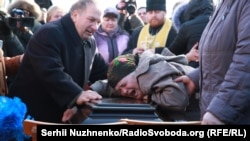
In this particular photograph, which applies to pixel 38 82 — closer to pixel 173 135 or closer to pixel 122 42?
pixel 173 135

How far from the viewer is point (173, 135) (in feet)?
5.72

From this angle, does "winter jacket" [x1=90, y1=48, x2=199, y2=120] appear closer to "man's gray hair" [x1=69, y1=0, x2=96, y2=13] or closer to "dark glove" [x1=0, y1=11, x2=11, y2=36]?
"man's gray hair" [x1=69, y1=0, x2=96, y2=13]

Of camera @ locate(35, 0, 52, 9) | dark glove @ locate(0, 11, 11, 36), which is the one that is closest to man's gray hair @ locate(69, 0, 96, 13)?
dark glove @ locate(0, 11, 11, 36)

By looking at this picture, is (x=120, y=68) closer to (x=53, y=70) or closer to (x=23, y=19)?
(x=53, y=70)

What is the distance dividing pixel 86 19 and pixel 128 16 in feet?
9.49

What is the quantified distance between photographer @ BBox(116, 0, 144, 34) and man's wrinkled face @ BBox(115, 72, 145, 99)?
3030 millimetres

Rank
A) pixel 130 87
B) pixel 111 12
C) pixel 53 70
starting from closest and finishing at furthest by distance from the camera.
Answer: pixel 130 87 → pixel 53 70 → pixel 111 12

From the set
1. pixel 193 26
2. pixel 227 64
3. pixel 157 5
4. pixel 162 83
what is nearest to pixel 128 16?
pixel 157 5

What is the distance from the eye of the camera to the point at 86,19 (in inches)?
115

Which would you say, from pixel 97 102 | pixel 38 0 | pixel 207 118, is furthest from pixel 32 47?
pixel 38 0

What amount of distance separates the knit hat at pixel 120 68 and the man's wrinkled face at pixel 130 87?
0.09ft

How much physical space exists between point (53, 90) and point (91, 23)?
20.7 inches

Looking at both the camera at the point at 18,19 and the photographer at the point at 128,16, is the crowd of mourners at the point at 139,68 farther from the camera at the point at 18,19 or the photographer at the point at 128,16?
the photographer at the point at 128,16

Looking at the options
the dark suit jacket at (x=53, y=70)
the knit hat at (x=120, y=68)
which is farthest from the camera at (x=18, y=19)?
the knit hat at (x=120, y=68)
